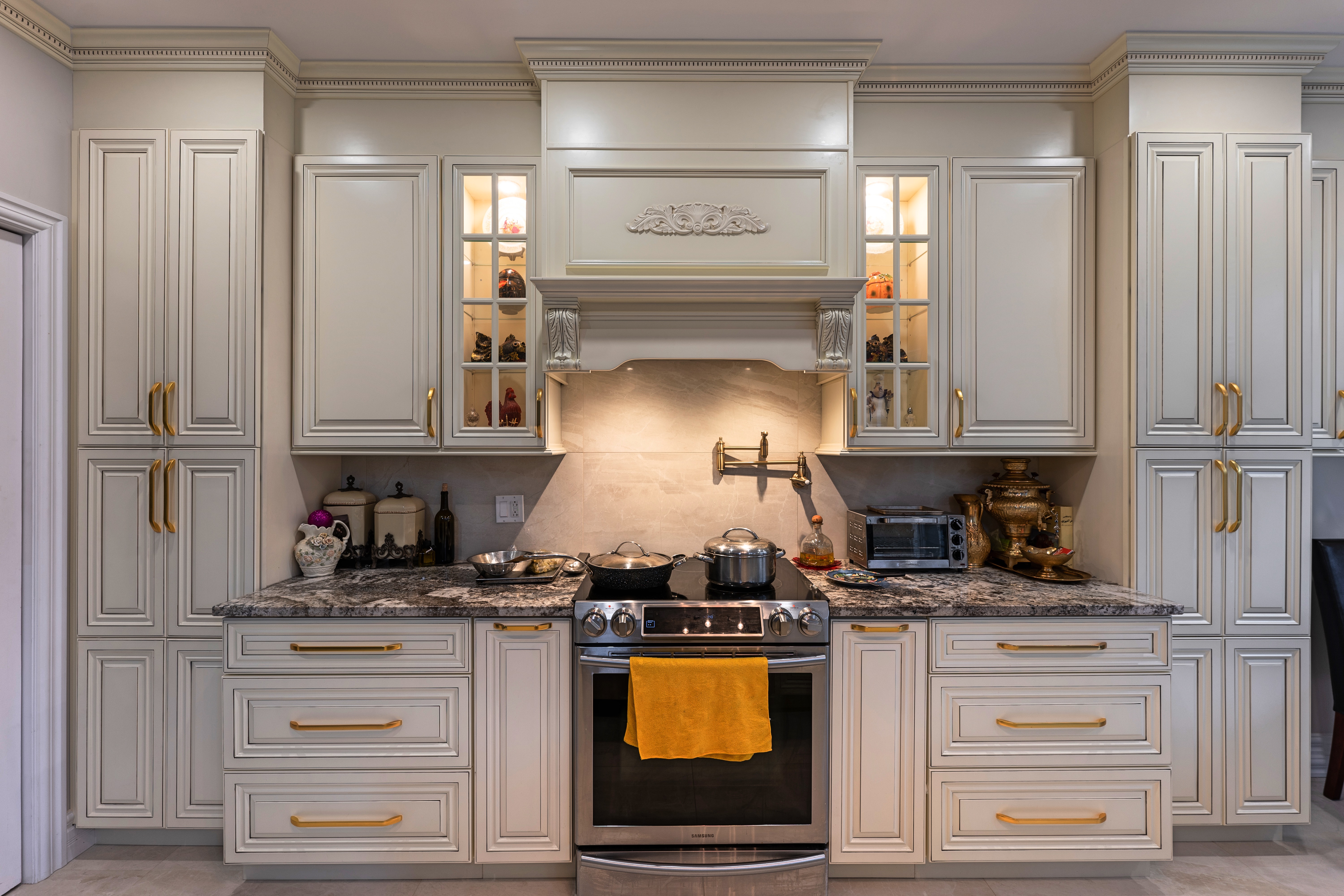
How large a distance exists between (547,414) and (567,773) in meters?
1.22

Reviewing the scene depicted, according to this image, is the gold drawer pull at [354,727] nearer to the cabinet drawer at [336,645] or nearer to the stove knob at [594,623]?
the cabinet drawer at [336,645]

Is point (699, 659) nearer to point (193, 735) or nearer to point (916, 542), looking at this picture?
point (916, 542)

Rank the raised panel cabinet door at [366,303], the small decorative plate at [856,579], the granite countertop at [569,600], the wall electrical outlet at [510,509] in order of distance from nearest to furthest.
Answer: the granite countertop at [569,600], the small decorative plate at [856,579], the raised panel cabinet door at [366,303], the wall electrical outlet at [510,509]

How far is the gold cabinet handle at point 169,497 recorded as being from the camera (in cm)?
229

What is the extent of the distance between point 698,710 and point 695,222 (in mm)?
1643

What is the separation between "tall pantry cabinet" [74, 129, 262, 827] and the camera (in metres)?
2.29

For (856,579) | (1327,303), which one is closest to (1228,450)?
(1327,303)

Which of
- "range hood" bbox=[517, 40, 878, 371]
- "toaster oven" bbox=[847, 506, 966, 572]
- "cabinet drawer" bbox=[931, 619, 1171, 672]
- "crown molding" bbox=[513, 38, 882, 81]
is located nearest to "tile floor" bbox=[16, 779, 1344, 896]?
"cabinet drawer" bbox=[931, 619, 1171, 672]

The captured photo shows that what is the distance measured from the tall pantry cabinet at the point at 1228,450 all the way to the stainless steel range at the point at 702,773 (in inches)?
51.0

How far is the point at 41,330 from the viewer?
7.27 feet

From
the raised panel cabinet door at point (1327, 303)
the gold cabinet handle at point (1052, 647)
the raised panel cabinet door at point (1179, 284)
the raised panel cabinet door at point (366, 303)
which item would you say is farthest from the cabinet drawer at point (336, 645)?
the raised panel cabinet door at point (1327, 303)

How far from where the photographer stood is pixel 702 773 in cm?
207

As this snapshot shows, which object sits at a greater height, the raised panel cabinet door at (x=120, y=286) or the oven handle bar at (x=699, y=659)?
the raised panel cabinet door at (x=120, y=286)

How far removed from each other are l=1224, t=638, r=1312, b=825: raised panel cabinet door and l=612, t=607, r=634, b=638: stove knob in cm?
207
